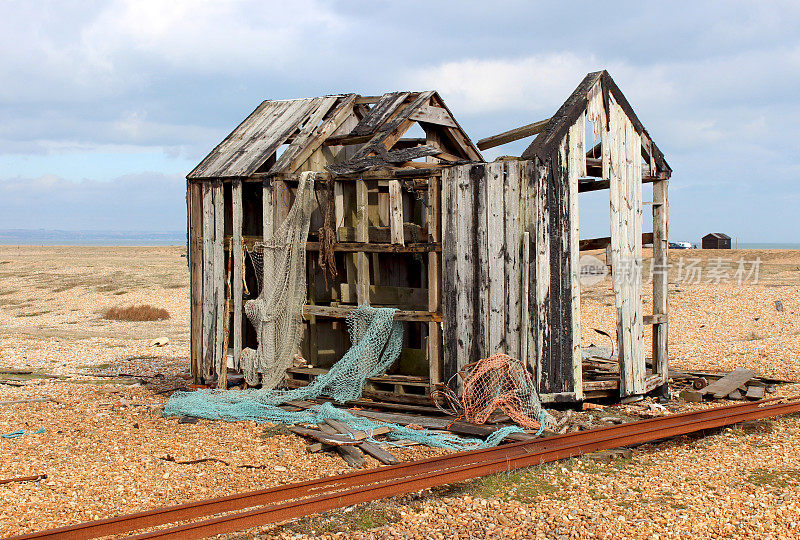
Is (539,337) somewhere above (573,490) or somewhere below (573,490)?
above

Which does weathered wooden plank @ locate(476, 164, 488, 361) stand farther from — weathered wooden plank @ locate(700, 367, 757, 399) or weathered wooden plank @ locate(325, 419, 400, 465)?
weathered wooden plank @ locate(700, 367, 757, 399)

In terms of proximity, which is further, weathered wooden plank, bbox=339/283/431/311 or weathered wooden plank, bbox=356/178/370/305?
weathered wooden plank, bbox=339/283/431/311

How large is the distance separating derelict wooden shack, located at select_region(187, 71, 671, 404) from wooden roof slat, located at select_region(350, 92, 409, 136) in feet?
0.12

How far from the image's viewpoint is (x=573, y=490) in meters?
6.68

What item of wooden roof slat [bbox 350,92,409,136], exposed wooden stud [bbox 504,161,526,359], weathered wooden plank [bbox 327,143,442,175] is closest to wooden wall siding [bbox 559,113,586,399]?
exposed wooden stud [bbox 504,161,526,359]

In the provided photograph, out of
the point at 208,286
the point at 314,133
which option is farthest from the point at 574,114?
the point at 208,286

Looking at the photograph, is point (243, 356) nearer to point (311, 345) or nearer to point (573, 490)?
point (311, 345)

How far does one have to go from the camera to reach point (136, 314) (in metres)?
25.1

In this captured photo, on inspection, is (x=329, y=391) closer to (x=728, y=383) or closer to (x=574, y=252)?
(x=574, y=252)

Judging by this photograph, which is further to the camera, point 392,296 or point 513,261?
point 392,296

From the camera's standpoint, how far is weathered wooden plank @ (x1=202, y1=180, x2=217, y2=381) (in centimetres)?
1191

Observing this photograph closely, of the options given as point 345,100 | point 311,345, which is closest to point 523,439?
point 311,345

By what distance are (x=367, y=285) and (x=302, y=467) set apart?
3586mm

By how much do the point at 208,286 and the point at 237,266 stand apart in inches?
27.7
